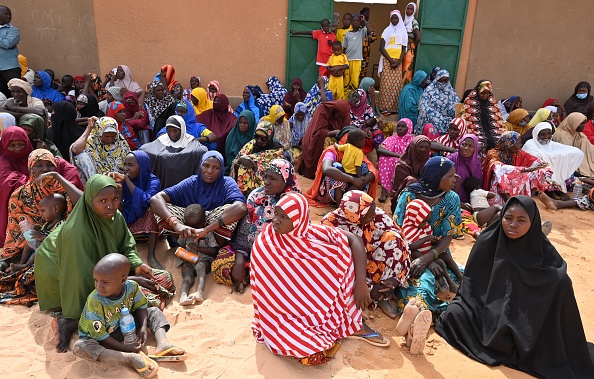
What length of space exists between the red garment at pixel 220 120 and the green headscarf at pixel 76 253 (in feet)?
13.3

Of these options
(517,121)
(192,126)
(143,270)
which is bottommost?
(143,270)

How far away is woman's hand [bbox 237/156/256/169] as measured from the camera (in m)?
5.89

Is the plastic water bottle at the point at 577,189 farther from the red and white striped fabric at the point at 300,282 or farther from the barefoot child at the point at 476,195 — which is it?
the red and white striped fabric at the point at 300,282

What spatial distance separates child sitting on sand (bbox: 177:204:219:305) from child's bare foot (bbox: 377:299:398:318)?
1696 mm

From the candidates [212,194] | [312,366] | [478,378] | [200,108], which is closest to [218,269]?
[212,194]

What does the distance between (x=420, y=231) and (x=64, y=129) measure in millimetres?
5303

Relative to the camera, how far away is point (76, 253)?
11.6 ft

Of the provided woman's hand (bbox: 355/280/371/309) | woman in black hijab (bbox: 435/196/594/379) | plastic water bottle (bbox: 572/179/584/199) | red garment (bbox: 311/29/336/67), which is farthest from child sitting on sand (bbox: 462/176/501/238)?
red garment (bbox: 311/29/336/67)

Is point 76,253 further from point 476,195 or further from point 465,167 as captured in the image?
point 465,167

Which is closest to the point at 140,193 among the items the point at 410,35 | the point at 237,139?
A: the point at 237,139

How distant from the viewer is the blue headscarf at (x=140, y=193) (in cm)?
500

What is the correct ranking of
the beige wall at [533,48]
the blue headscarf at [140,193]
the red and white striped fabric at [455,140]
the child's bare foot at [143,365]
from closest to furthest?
the child's bare foot at [143,365] < the blue headscarf at [140,193] < the red and white striped fabric at [455,140] < the beige wall at [533,48]

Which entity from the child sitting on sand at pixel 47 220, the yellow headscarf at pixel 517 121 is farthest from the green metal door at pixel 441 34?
the child sitting on sand at pixel 47 220

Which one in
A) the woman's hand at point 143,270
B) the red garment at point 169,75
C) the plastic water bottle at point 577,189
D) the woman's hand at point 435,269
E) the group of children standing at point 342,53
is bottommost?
the plastic water bottle at point 577,189
